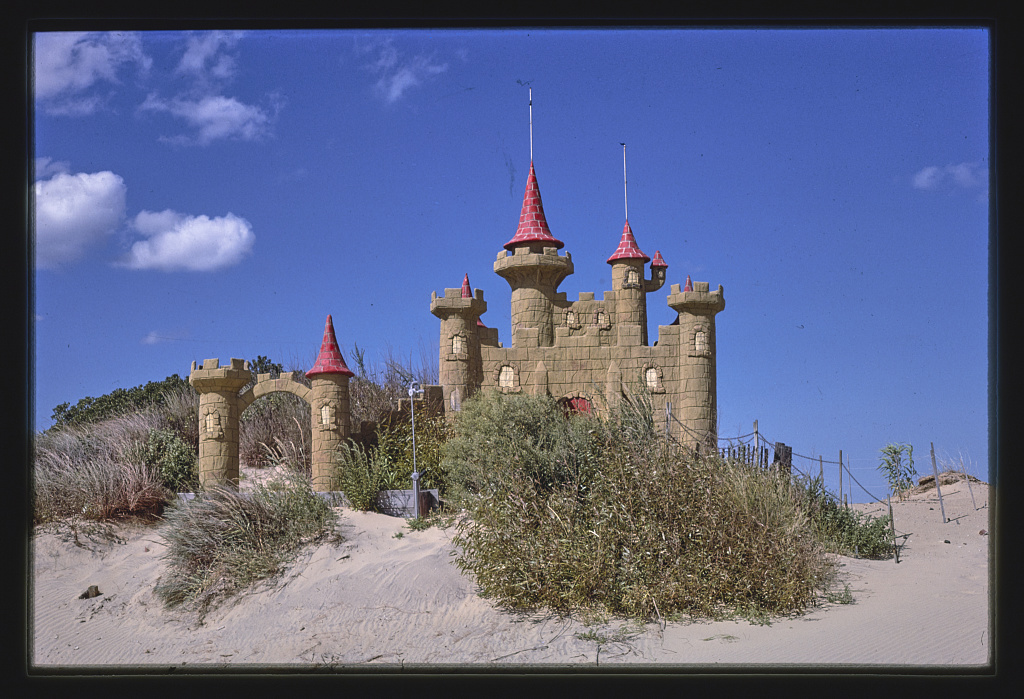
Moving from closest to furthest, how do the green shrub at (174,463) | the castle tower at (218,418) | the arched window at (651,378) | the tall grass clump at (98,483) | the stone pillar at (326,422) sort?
the stone pillar at (326,422)
the castle tower at (218,418)
the tall grass clump at (98,483)
the arched window at (651,378)
the green shrub at (174,463)

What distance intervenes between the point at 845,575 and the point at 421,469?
7839 millimetres

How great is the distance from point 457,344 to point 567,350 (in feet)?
7.68

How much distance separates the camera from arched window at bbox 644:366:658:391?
17.0 metres

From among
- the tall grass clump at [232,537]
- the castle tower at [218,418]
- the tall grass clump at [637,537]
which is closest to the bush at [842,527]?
the tall grass clump at [637,537]

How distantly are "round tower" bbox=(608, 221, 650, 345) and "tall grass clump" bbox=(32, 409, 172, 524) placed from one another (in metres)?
10.7

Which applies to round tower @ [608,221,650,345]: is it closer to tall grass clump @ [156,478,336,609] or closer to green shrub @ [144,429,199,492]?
tall grass clump @ [156,478,336,609]

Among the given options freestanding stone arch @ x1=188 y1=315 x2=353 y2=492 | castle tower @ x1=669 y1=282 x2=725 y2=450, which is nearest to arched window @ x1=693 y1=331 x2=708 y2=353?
castle tower @ x1=669 y1=282 x2=725 y2=450

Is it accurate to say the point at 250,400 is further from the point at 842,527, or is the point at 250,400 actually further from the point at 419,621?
the point at 842,527

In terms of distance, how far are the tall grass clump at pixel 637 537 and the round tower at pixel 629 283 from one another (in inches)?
226

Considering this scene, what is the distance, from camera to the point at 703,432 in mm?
Result: 16156

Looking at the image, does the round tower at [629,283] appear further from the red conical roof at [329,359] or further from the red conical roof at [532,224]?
the red conical roof at [329,359]

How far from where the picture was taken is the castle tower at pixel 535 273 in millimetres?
17656

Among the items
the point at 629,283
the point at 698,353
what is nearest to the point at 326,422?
the point at 629,283

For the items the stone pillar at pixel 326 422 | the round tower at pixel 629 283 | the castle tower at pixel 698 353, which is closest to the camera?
the stone pillar at pixel 326 422
